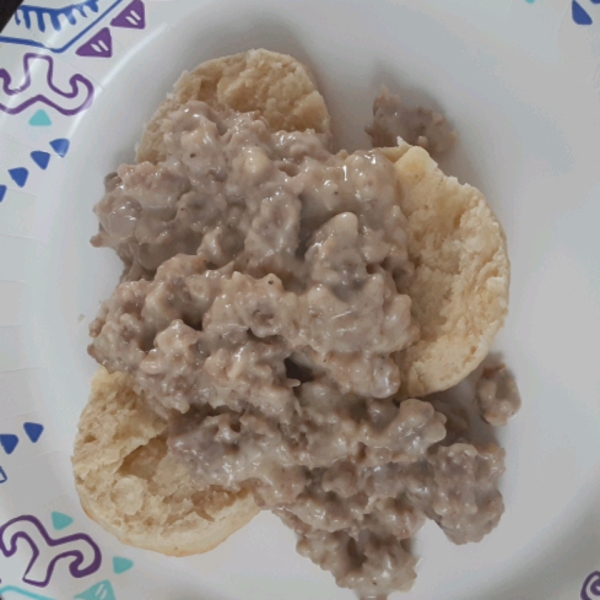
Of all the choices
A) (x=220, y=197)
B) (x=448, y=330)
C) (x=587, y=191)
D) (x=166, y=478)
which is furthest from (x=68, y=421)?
(x=587, y=191)

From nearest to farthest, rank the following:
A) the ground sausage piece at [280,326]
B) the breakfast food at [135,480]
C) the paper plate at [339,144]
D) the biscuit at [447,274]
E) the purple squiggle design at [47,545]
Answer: the ground sausage piece at [280,326] → the biscuit at [447,274] → the paper plate at [339,144] → the breakfast food at [135,480] → the purple squiggle design at [47,545]

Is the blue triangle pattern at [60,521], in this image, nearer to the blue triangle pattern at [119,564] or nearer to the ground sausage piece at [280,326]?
the blue triangle pattern at [119,564]

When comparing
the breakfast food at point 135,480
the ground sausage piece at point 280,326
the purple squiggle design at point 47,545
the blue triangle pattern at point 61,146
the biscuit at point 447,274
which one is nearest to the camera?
the ground sausage piece at point 280,326

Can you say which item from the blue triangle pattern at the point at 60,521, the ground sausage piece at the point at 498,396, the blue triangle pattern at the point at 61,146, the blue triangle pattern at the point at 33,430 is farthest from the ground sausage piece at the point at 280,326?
the blue triangle pattern at the point at 60,521

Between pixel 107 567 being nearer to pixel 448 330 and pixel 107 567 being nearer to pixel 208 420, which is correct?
pixel 208 420

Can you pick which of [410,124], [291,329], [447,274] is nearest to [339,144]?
[410,124]

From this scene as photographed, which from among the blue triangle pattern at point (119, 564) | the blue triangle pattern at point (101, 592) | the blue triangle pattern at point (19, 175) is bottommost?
the blue triangle pattern at point (101, 592)
